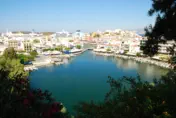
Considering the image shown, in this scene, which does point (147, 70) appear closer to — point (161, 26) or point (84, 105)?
point (161, 26)

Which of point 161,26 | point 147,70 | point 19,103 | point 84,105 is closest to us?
point 19,103

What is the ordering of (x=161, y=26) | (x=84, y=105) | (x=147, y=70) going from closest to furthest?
(x=84, y=105) → (x=161, y=26) → (x=147, y=70)

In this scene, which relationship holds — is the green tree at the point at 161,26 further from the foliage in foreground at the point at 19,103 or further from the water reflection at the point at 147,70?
the water reflection at the point at 147,70

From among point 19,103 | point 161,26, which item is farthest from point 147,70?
point 19,103

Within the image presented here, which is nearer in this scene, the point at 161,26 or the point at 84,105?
the point at 84,105

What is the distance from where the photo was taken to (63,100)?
5.26m

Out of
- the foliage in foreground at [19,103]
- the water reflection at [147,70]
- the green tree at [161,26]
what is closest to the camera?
the foliage in foreground at [19,103]

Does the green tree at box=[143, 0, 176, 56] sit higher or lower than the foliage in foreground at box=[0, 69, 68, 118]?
higher

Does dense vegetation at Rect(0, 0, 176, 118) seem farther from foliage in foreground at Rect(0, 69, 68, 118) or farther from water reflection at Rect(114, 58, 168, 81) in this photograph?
water reflection at Rect(114, 58, 168, 81)

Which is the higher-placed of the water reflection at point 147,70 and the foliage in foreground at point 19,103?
the foliage in foreground at point 19,103

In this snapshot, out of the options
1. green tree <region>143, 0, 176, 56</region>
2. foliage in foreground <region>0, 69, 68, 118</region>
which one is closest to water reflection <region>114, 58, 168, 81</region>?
green tree <region>143, 0, 176, 56</region>

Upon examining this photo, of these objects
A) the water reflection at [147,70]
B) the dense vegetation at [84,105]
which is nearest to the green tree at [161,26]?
the dense vegetation at [84,105]

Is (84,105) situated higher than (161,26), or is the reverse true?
(161,26)

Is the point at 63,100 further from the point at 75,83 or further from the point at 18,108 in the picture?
the point at 18,108
